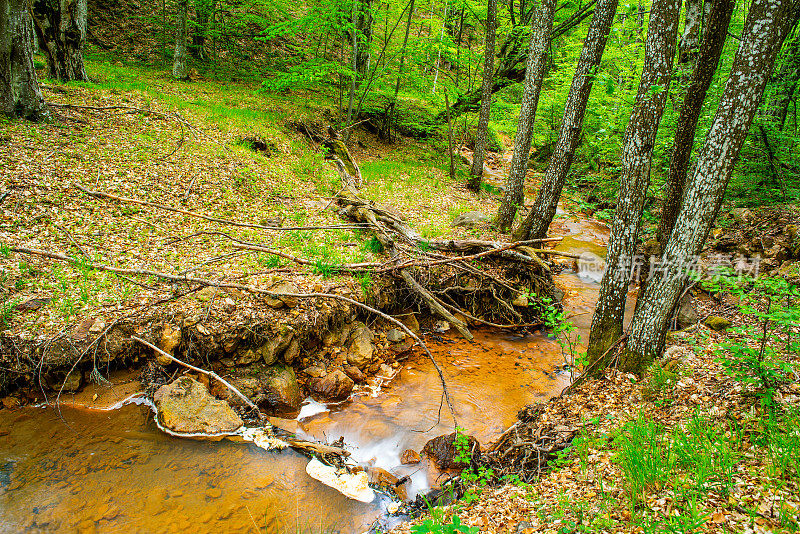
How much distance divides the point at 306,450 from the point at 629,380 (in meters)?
4.34

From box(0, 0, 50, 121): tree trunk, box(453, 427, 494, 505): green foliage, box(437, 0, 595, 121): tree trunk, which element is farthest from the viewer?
box(437, 0, 595, 121): tree trunk

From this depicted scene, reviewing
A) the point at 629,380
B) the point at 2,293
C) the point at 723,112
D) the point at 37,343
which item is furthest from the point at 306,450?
the point at 723,112

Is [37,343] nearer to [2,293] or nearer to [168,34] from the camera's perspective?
[2,293]

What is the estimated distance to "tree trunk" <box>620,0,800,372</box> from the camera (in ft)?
12.3

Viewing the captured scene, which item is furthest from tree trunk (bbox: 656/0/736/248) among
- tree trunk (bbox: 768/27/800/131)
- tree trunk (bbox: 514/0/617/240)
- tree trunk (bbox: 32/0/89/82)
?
tree trunk (bbox: 32/0/89/82)

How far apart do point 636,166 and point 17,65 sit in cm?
1282

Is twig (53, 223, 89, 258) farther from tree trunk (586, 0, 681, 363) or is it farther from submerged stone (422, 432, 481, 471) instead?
tree trunk (586, 0, 681, 363)

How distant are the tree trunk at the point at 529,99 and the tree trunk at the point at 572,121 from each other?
1.13m

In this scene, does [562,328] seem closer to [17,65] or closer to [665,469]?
[665,469]

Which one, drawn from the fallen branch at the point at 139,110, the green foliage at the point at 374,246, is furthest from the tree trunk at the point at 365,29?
the green foliage at the point at 374,246

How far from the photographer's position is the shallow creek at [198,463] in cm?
401

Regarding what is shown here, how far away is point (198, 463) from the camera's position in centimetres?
466

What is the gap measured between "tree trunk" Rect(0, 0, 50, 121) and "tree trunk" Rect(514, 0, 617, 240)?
40.1 feet

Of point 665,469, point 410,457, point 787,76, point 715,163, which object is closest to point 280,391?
point 410,457
